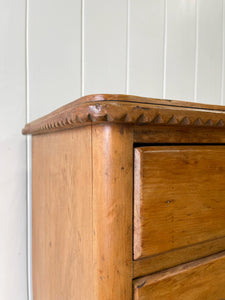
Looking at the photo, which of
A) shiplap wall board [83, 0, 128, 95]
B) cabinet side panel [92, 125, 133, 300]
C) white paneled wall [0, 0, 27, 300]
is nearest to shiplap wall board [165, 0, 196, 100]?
shiplap wall board [83, 0, 128, 95]

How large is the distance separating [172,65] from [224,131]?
0.66 m

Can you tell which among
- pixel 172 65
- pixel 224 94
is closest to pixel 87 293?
pixel 172 65

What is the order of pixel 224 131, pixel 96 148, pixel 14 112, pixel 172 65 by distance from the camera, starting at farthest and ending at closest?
pixel 172 65 → pixel 14 112 → pixel 224 131 → pixel 96 148

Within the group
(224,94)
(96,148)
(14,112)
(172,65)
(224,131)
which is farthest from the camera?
(224,94)

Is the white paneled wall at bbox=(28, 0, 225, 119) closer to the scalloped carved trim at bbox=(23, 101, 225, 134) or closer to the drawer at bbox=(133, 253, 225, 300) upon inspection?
the scalloped carved trim at bbox=(23, 101, 225, 134)

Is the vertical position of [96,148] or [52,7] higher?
[52,7]

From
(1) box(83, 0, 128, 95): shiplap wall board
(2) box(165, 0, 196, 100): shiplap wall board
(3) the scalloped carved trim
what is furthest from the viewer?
(2) box(165, 0, 196, 100): shiplap wall board

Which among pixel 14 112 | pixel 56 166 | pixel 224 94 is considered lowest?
pixel 56 166

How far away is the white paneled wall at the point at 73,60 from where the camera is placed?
739 mm

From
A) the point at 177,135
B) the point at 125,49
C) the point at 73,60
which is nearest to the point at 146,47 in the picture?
the point at 125,49

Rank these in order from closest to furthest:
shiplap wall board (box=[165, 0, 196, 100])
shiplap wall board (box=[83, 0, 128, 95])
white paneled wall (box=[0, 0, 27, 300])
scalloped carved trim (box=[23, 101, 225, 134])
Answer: scalloped carved trim (box=[23, 101, 225, 134]) → white paneled wall (box=[0, 0, 27, 300]) → shiplap wall board (box=[83, 0, 128, 95]) → shiplap wall board (box=[165, 0, 196, 100])

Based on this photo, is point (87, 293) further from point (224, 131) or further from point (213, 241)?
point (224, 131)

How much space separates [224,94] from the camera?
1199 millimetres

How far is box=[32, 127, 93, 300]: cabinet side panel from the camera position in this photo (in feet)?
1.18
